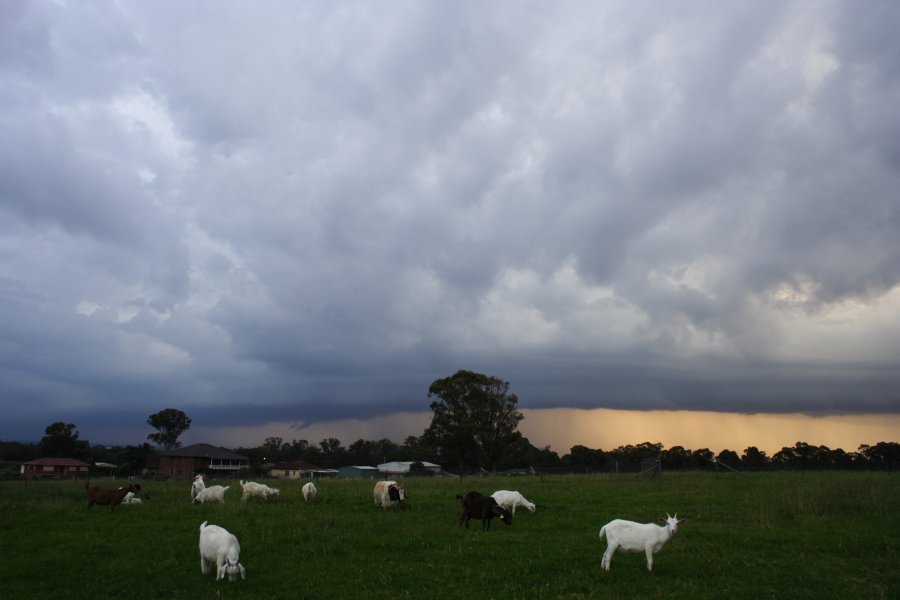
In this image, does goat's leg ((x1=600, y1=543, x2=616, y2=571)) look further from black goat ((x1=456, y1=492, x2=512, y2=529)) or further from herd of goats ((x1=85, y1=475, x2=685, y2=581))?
black goat ((x1=456, y1=492, x2=512, y2=529))

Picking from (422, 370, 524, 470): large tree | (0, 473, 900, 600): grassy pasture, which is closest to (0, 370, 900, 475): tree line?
(422, 370, 524, 470): large tree

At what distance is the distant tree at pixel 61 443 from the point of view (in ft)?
381

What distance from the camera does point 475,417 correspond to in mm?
87125

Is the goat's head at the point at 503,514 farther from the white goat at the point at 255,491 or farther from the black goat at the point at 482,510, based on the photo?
the white goat at the point at 255,491

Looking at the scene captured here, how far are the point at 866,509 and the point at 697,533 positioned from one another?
985 centimetres

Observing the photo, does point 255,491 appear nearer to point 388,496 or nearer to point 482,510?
point 388,496

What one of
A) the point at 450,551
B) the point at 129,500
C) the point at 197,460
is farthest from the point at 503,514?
the point at 197,460

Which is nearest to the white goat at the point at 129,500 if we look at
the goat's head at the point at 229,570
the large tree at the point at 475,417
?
the goat's head at the point at 229,570

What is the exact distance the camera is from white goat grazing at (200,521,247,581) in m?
13.8

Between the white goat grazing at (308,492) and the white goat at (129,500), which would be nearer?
the white goat at (129,500)

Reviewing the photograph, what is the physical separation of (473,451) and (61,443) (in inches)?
3242

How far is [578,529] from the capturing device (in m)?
21.2

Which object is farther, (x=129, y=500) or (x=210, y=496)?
(x=210, y=496)

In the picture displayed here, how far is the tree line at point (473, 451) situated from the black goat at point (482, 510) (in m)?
24.0
